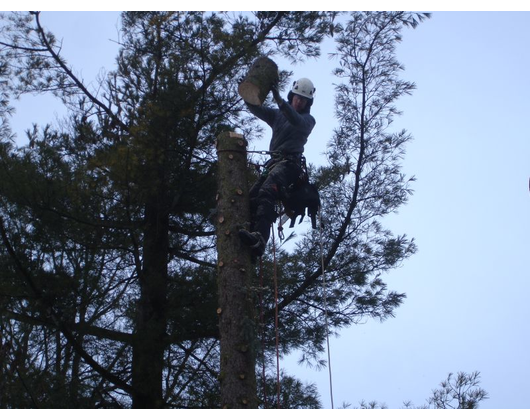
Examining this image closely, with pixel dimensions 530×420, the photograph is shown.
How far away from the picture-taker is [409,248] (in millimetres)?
7672

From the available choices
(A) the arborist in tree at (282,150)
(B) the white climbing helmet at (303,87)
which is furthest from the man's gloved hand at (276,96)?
→ (B) the white climbing helmet at (303,87)

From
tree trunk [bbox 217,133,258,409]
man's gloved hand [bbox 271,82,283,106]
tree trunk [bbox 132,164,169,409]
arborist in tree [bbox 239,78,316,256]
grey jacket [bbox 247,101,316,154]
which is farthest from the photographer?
tree trunk [bbox 132,164,169,409]

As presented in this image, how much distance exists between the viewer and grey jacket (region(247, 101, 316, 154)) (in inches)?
224

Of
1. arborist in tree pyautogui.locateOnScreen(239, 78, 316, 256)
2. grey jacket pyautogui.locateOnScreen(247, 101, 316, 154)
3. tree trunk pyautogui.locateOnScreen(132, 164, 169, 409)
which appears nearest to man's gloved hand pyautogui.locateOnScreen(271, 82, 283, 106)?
arborist in tree pyautogui.locateOnScreen(239, 78, 316, 256)

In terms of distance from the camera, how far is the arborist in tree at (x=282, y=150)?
16.8 ft

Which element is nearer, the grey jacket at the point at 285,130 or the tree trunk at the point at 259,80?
the tree trunk at the point at 259,80

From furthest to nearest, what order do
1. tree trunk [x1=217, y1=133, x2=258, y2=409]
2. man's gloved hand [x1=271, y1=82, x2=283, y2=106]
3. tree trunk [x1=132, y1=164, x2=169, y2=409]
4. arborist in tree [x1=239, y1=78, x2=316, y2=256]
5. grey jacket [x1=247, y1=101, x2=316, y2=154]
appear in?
tree trunk [x1=132, y1=164, x2=169, y2=409]
grey jacket [x1=247, y1=101, x2=316, y2=154]
man's gloved hand [x1=271, y1=82, x2=283, y2=106]
arborist in tree [x1=239, y1=78, x2=316, y2=256]
tree trunk [x1=217, y1=133, x2=258, y2=409]

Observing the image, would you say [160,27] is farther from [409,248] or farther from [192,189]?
[409,248]

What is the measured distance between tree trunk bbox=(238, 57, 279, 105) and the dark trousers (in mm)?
520

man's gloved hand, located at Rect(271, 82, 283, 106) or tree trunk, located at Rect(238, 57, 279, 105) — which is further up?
tree trunk, located at Rect(238, 57, 279, 105)

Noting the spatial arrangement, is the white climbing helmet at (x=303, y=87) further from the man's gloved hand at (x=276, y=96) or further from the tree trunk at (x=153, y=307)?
the tree trunk at (x=153, y=307)

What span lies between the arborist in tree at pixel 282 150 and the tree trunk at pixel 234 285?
0.48ft

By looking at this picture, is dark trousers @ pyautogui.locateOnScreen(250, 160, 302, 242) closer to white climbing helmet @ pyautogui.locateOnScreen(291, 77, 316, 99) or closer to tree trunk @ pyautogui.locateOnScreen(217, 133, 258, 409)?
tree trunk @ pyautogui.locateOnScreen(217, 133, 258, 409)
